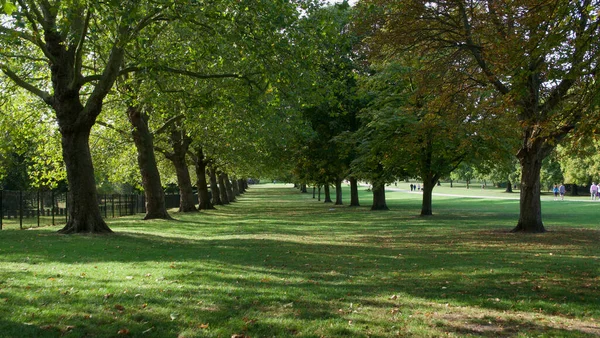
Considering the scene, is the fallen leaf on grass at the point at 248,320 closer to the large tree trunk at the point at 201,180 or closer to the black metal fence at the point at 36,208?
the black metal fence at the point at 36,208

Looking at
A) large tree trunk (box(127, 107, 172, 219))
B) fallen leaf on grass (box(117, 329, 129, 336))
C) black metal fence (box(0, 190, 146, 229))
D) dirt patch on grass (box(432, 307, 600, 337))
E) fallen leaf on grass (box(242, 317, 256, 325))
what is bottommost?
dirt patch on grass (box(432, 307, 600, 337))

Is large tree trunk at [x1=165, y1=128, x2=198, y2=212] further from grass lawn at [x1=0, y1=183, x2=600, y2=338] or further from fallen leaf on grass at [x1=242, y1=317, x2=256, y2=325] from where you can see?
fallen leaf on grass at [x1=242, y1=317, x2=256, y2=325]

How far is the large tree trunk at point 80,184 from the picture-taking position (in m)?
15.6

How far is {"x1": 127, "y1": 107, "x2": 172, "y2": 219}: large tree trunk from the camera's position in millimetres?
24172

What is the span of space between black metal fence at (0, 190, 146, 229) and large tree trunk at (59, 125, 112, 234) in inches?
124

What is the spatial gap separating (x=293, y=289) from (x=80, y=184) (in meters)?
10.2

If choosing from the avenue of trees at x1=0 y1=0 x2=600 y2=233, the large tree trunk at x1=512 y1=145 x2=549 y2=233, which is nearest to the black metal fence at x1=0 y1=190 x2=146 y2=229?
the avenue of trees at x1=0 y1=0 x2=600 y2=233

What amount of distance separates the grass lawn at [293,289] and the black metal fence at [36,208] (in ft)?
28.9

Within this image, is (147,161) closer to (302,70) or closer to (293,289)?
(302,70)

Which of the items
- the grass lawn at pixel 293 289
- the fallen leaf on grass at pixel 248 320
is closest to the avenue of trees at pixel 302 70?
the grass lawn at pixel 293 289

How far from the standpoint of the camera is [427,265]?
11.1 metres

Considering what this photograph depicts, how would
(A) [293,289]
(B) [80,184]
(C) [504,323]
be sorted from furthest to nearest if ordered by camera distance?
Answer: (B) [80,184] → (A) [293,289] → (C) [504,323]

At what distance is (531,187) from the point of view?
17250 mm

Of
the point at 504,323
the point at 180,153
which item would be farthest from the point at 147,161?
the point at 504,323
